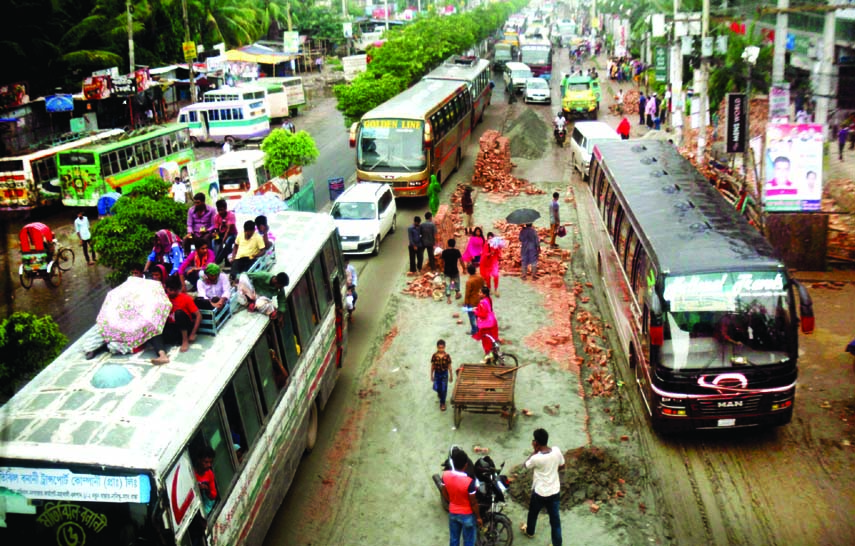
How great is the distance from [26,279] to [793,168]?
18.8 meters

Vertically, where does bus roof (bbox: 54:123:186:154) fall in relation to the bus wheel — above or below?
above

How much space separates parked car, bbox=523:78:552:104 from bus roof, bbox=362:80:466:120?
13949mm

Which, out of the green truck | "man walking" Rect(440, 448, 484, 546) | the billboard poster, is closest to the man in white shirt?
"man walking" Rect(440, 448, 484, 546)

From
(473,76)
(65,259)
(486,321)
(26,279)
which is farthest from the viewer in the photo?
(473,76)

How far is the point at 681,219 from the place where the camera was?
40.7 ft

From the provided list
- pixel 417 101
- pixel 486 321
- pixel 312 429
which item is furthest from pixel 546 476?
pixel 417 101

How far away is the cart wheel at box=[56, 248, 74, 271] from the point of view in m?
22.4

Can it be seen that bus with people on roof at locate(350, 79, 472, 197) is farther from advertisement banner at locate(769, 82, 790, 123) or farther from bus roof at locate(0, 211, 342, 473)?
bus roof at locate(0, 211, 342, 473)

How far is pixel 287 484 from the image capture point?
9.91m

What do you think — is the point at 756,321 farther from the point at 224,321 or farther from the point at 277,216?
the point at 277,216

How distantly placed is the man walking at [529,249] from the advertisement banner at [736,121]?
248 inches

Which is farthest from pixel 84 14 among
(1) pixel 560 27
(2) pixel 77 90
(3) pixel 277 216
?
(1) pixel 560 27

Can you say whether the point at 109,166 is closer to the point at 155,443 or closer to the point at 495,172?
the point at 495,172

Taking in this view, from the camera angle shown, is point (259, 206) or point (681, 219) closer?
point (681, 219)
